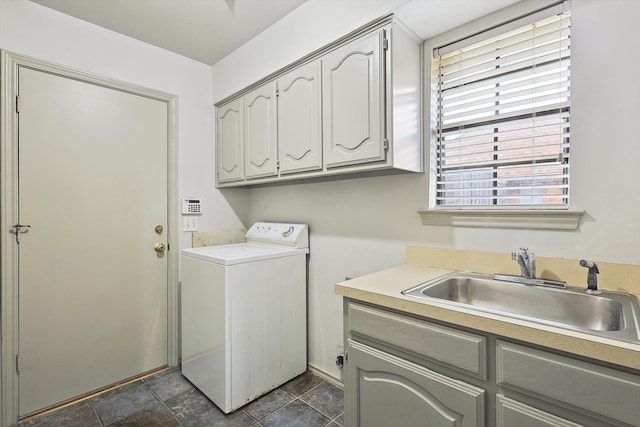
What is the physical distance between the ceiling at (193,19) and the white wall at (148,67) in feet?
0.27

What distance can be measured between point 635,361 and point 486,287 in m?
0.67

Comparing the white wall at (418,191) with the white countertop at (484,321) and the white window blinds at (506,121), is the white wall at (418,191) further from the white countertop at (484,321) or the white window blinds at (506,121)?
the white countertop at (484,321)

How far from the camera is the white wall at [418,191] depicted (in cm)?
116

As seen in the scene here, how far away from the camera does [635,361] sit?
2.30ft

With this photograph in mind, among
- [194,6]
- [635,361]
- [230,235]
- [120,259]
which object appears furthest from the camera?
[230,235]

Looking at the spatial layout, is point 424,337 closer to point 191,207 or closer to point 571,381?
point 571,381

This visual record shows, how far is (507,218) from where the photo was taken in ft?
4.58

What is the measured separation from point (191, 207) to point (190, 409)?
55.2 inches

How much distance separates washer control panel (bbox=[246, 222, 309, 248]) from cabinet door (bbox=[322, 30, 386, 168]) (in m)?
0.63

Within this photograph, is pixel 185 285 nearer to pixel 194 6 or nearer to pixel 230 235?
pixel 230 235

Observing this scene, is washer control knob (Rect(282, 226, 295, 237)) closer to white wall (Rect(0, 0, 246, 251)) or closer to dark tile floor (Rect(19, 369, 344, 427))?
white wall (Rect(0, 0, 246, 251))

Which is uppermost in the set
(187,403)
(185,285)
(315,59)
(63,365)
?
(315,59)

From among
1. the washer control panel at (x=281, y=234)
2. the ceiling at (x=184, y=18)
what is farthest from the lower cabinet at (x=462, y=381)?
the ceiling at (x=184, y=18)

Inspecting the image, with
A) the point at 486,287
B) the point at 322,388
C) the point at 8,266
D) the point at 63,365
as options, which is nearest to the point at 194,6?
the point at 8,266
